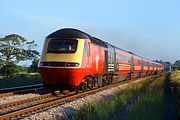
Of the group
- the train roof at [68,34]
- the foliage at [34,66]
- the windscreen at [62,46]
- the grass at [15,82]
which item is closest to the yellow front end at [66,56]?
the windscreen at [62,46]

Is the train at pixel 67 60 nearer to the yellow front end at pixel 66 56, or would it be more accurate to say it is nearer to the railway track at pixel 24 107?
the yellow front end at pixel 66 56

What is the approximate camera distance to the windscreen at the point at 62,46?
17.1 meters

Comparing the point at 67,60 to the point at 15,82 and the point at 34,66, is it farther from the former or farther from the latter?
the point at 34,66

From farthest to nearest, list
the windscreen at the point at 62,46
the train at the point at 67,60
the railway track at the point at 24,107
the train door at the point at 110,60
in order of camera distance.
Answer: the train door at the point at 110,60 → the windscreen at the point at 62,46 → the train at the point at 67,60 → the railway track at the point at 24,107

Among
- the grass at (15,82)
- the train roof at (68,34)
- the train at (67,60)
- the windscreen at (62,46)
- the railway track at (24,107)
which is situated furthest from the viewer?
the grass at (15,82)

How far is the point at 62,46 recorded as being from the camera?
1722 cm

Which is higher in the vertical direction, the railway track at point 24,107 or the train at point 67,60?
the train at point 67,60

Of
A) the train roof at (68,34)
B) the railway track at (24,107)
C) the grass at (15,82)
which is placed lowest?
the railway track at (24,107)

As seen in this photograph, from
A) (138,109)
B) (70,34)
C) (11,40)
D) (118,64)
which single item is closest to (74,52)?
(70,34)

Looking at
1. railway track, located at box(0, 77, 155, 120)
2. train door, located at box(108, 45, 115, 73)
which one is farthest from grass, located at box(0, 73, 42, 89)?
railway track, located at box(0, 77, 155, 120)

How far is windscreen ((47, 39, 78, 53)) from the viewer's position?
1709 cm

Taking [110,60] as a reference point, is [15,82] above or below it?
below

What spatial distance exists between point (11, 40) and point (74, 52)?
38.0 meters

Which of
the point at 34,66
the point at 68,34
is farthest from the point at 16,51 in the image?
the point at 68,34
